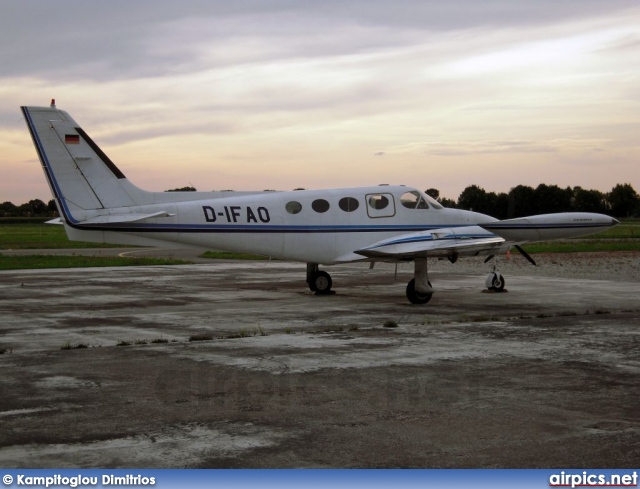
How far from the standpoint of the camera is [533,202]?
228 ft

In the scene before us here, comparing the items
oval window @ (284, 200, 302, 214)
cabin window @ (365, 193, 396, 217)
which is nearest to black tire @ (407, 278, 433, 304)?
cabin window @ (365, 193, 396, 217)

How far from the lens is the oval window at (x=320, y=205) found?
2164 centimetres

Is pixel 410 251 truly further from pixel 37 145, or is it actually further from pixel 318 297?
pixel 37 145

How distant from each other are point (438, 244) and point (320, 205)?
11.6ft

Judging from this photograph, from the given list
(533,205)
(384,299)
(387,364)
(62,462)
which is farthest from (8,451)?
(533,205)

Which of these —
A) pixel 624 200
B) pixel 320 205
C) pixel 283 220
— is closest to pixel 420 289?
pixel 320 205

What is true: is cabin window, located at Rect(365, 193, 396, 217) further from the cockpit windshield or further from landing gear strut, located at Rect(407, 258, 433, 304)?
landing gear strut, located at Rect(407, 258, 433, 304)

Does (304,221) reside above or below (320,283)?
above

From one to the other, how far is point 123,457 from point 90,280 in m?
21.0

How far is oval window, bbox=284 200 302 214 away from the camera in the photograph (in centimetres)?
2144

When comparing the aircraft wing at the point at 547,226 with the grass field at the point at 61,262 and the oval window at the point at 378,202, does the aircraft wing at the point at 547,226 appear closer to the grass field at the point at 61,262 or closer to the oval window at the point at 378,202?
the oval window at the point at 378,202

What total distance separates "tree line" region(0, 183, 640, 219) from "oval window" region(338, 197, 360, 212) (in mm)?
4197

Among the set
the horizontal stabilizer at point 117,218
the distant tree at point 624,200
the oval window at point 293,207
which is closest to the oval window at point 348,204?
the oval window at point 293,207

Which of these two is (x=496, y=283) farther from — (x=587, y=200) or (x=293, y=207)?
(x=587, y=200)
